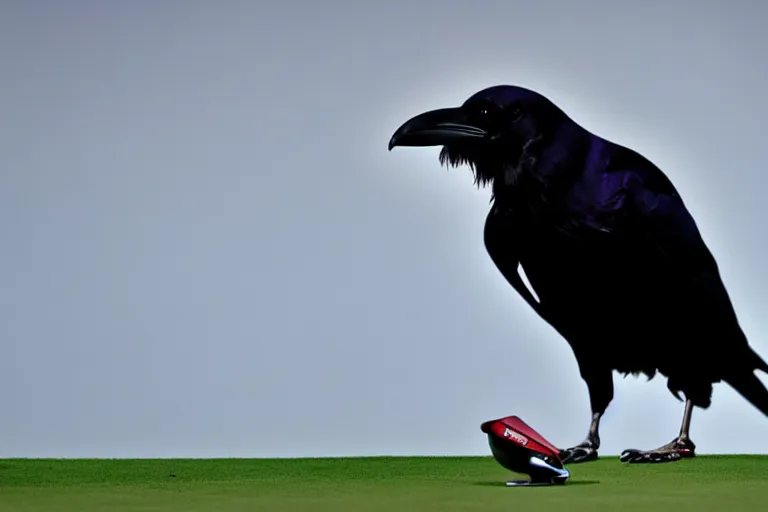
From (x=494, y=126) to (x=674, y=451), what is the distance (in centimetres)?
223

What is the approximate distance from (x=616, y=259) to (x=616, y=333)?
0.50m

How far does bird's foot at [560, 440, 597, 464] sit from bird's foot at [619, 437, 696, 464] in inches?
7.0

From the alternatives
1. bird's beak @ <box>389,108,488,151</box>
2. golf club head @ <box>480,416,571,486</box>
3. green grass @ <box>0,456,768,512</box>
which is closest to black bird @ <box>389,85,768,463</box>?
bird's beak @ <box>389,108,488,151</box>

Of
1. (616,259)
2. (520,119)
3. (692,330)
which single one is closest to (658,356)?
(692,330)

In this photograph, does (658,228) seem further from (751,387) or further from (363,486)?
(363,486)

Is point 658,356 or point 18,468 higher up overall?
point 658,356

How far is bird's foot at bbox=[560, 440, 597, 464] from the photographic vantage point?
6.35m

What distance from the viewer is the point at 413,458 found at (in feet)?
23.2

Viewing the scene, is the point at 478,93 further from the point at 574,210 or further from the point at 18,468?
the point at 18,468

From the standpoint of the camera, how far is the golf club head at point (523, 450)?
4707 mm

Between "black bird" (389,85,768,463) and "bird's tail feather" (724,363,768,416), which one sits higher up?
"black bird" (389,85,768,463)

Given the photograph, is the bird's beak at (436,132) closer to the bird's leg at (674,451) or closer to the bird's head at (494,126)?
the bird's head at (494,126)

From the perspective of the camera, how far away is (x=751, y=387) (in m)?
6.69

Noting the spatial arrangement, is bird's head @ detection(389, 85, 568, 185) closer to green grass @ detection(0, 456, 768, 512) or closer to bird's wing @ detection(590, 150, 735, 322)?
bird's wing @ detection(590, 150, 735, 322)
